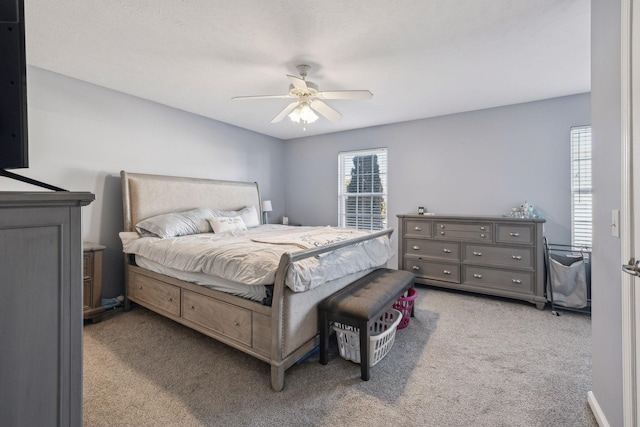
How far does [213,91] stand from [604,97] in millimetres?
3344

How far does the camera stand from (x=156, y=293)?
2775 mm

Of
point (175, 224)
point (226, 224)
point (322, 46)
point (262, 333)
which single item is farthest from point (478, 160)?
point (175, 224)

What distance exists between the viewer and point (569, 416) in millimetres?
1588

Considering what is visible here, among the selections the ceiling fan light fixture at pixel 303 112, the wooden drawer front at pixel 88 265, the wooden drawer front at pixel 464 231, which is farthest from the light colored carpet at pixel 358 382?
the ceiling fan light fixture at pixel 303 112

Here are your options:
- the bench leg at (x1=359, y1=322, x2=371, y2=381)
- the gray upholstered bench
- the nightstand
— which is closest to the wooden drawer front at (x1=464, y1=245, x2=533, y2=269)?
the gray upholstered bench

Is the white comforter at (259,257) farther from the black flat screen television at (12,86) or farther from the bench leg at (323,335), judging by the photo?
the black flat screen television at (12,86)

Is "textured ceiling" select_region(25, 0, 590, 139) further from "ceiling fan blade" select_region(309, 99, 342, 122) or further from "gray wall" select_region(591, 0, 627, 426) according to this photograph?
"gray wall" select_region(591, 0, 627, 426)

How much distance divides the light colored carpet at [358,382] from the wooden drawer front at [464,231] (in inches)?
43.1

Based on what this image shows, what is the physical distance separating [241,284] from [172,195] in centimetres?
220

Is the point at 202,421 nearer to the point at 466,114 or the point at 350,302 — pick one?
the point at 350,302

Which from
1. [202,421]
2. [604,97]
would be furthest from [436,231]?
[202,421]

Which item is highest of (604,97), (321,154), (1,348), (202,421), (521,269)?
(321,154)

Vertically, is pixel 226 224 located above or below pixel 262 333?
above

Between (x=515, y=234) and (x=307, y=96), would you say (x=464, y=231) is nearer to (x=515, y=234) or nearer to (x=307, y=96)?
(x=515, y=234)
